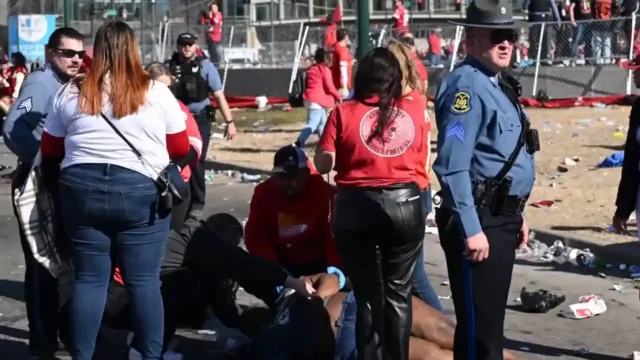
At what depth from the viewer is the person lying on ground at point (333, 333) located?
18.4 feet

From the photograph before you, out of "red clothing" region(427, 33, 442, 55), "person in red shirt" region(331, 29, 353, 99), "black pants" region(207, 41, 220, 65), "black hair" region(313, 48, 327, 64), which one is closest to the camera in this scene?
"black hair" region(313, 48, 327, 64)

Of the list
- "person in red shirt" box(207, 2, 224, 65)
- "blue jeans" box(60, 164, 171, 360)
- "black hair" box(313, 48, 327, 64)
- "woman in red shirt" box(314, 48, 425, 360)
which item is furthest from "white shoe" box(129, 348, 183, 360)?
"person in red shirt" box(207, 2, 224, 65)

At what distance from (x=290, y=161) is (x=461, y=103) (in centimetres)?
217

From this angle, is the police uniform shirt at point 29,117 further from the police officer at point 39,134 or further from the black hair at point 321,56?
the black hair at point 321,56

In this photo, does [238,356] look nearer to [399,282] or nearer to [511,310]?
[399,282]

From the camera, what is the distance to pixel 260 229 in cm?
674

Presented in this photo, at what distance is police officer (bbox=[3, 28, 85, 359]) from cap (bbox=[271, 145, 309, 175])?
3.89 feet

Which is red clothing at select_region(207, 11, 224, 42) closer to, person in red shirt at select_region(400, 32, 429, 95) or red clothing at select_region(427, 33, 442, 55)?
red clothing at select_region(427, 33, 442, 55)

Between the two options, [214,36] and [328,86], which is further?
[214,36]

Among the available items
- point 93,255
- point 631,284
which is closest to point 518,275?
point 631,284

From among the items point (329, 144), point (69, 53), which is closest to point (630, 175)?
point (329, 144)

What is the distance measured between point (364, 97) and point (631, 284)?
3489 millimetres

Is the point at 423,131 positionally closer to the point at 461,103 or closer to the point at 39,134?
the point at 461,103

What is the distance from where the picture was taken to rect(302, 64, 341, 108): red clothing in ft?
49.1
